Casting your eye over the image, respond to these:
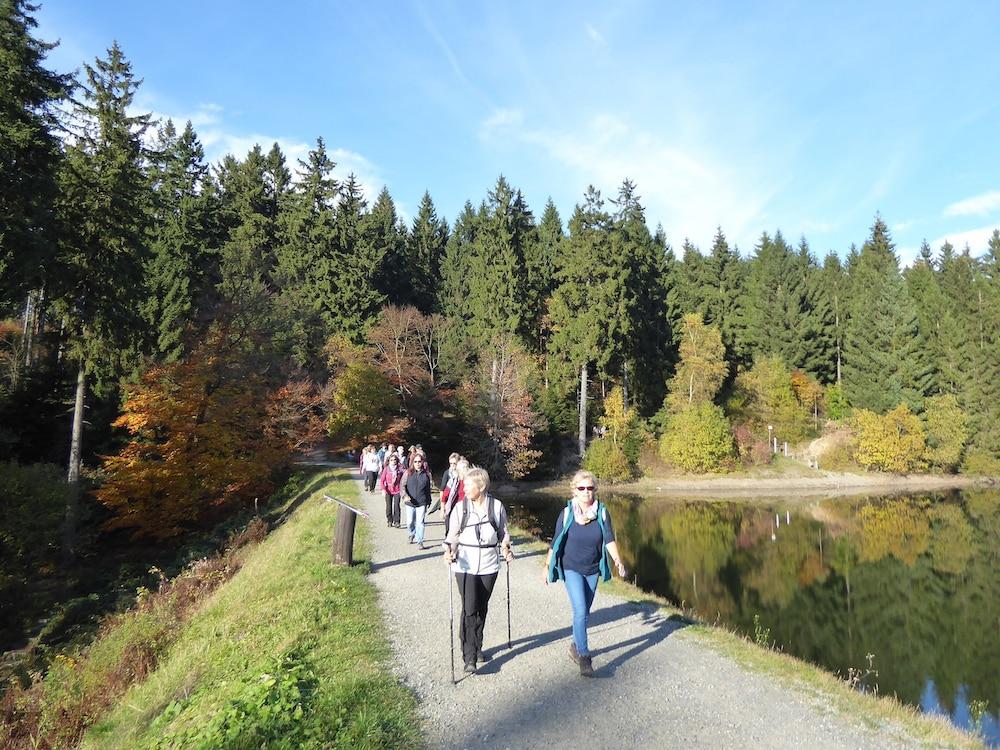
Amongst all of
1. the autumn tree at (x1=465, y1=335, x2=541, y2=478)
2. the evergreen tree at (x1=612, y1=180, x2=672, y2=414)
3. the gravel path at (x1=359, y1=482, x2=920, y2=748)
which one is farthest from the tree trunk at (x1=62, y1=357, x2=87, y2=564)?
the evergreen tree at (x1=612, y1=180, x2=672, y2=414)

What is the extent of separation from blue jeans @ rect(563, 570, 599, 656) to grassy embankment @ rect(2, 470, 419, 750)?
1693mm

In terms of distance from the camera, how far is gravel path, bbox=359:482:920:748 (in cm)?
467

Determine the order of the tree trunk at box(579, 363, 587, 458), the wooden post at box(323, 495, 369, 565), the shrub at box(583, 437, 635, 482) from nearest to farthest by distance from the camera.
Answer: the wooden post at box(323, 495, 369, 565), the shrub at box(583, 437, 635, 482), the tree trunk at box(579, 363, 587, 458)

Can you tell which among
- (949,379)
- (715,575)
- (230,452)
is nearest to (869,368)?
(949,379)

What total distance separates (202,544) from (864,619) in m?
19.7

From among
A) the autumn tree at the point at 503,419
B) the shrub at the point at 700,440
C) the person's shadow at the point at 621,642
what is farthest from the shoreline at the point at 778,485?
the person's shadow at the point at 621,642

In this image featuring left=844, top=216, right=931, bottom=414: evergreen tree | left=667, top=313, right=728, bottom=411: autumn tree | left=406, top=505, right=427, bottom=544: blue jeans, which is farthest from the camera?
left=844, top=216, right=931, bottom=414: evergreen tree

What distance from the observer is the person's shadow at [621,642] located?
20.1 ft

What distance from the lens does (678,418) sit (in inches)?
1599

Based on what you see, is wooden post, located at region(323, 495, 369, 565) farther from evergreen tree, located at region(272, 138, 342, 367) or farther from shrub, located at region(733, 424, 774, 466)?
shrub, located at region(733, 424, 774, 466)

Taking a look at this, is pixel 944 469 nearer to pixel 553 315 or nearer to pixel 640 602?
pixel 553 315

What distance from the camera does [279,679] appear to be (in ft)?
17.8

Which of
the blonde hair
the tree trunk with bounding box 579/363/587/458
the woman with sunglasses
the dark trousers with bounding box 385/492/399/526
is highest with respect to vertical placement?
the tree trunk with bounding box 579/363/587/458

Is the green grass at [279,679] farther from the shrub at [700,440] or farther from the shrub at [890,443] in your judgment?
the shrub at [890,443]
